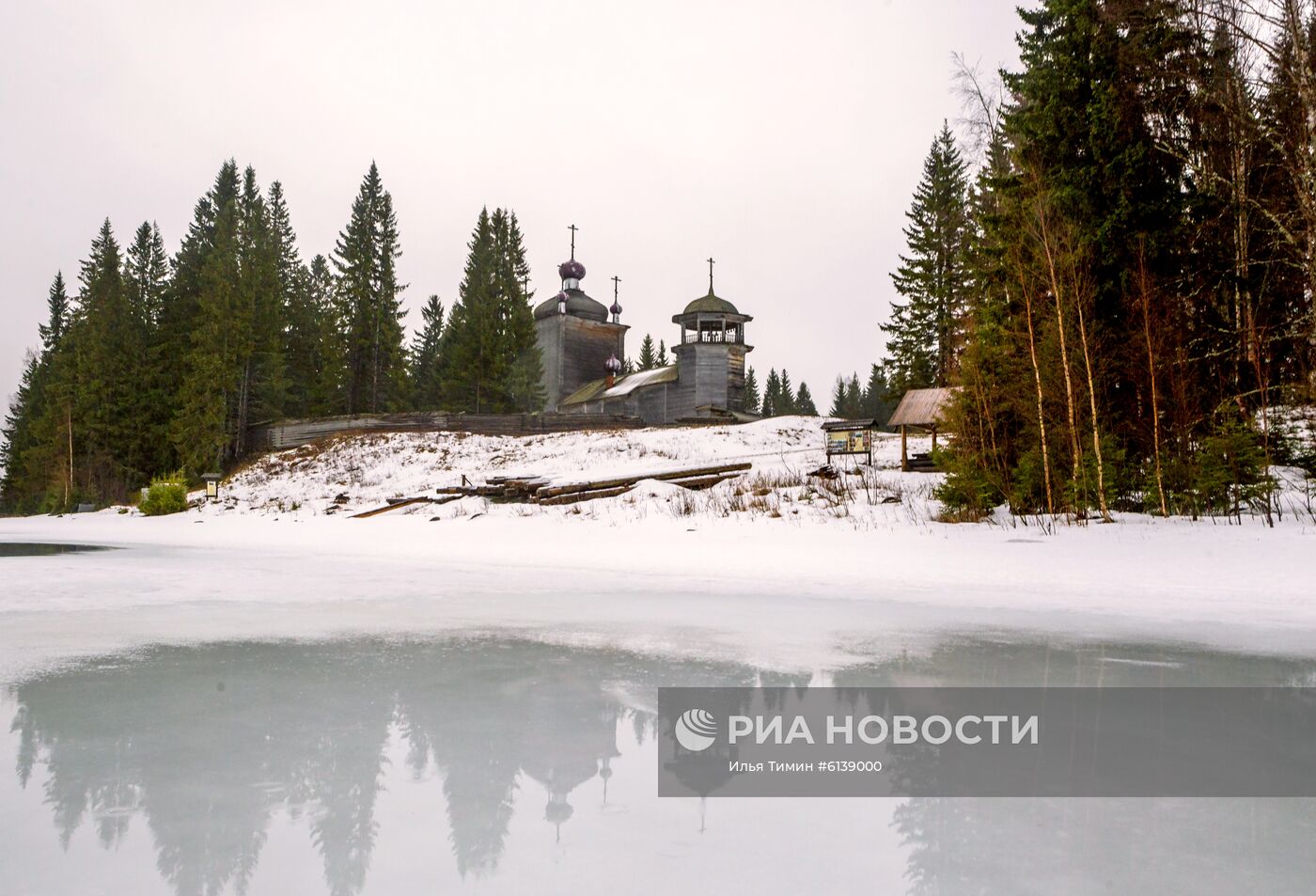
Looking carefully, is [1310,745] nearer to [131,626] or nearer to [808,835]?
[808,835]

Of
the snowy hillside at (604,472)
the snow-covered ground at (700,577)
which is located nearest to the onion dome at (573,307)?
the snowy hillside at (604,472)

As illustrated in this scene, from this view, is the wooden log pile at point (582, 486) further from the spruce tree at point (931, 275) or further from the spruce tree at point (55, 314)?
the spruce tree at point (55, 314)

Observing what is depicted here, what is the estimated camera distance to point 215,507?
92.3 feet

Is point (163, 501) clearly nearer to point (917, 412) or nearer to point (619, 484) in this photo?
point (619, 484)

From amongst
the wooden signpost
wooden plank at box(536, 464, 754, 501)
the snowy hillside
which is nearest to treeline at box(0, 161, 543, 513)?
the snowy hillside

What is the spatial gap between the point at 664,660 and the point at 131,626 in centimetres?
461

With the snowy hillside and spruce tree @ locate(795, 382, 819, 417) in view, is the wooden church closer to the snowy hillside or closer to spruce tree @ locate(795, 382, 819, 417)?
the snowy hillside

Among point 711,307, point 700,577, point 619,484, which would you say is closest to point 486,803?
point 700,577

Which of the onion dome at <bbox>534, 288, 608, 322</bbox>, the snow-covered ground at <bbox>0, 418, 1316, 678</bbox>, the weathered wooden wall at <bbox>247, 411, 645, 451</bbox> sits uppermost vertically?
the onion dome at <bbox>534, 288, 608, 322</bbox>

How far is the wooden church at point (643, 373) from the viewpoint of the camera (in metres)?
45.4

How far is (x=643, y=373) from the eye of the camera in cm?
5216

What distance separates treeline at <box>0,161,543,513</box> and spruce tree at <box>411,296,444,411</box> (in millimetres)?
865

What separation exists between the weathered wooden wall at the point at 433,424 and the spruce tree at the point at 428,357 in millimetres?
17734

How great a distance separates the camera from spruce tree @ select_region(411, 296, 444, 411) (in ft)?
190
